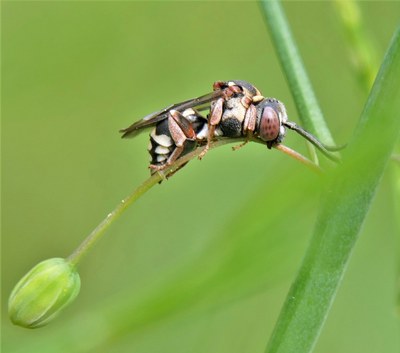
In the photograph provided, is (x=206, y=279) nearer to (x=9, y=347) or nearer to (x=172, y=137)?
(x=9, y=347)

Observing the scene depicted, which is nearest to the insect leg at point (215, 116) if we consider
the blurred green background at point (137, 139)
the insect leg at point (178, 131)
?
the insect leg at point (178, 131)

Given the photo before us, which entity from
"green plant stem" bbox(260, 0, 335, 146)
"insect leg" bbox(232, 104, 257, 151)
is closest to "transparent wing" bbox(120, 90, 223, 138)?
"insect leg" bbox(232, 104, 257, 151)

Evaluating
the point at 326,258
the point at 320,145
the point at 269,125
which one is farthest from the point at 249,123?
the point at 326,258

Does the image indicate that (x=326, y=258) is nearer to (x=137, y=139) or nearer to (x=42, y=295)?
(x=42, y=295)

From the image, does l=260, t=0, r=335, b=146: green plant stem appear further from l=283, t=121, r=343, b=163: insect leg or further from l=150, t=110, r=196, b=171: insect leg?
l=150, t=110, r=196, b=171: insect leg

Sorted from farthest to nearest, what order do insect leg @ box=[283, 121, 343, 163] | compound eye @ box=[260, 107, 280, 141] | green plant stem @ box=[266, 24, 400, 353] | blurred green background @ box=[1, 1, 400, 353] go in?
blurred green background @ box=[1, 1, 400, 353], compound eye @ box=[260, 107, 280, 141], insect leg @ box=[283, 121, 343, 163], green plant stem @ box=[266, 24, 400, 353]

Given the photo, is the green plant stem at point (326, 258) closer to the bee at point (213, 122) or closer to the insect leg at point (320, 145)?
the insect leg at point (320, 145)
